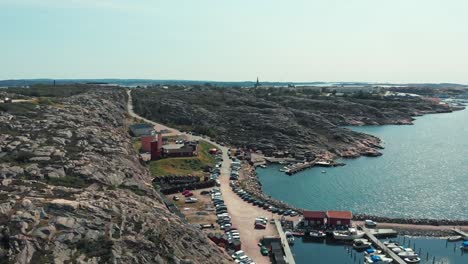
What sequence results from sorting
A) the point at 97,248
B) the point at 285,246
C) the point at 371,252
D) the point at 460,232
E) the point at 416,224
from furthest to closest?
the point at 416,224, the point at 460,232, the point at 371,252, the point at 285,246, the point at 97,248

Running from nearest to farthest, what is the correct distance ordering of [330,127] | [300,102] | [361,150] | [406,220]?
[406,220] → [361,150] → [330,127] → [300,102]

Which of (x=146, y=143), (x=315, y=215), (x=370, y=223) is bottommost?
(x=370, y=223)

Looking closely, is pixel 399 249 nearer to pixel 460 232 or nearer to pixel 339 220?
pixel 339 220

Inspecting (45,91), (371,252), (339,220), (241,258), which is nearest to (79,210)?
(241,258)

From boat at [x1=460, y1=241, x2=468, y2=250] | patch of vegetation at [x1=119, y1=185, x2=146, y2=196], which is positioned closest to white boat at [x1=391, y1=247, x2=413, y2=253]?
boat at [x1=460, y1=241, x2=468, y2=250]

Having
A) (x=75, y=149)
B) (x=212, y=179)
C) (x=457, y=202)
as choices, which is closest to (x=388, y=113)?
(x=457, y=202)

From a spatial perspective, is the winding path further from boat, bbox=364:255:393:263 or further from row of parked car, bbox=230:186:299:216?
boat, bbox=364:255:393:263

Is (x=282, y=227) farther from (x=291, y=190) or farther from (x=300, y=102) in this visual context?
(x=300, y=102)

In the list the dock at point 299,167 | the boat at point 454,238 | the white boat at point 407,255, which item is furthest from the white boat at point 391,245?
the dock at point 299,167
